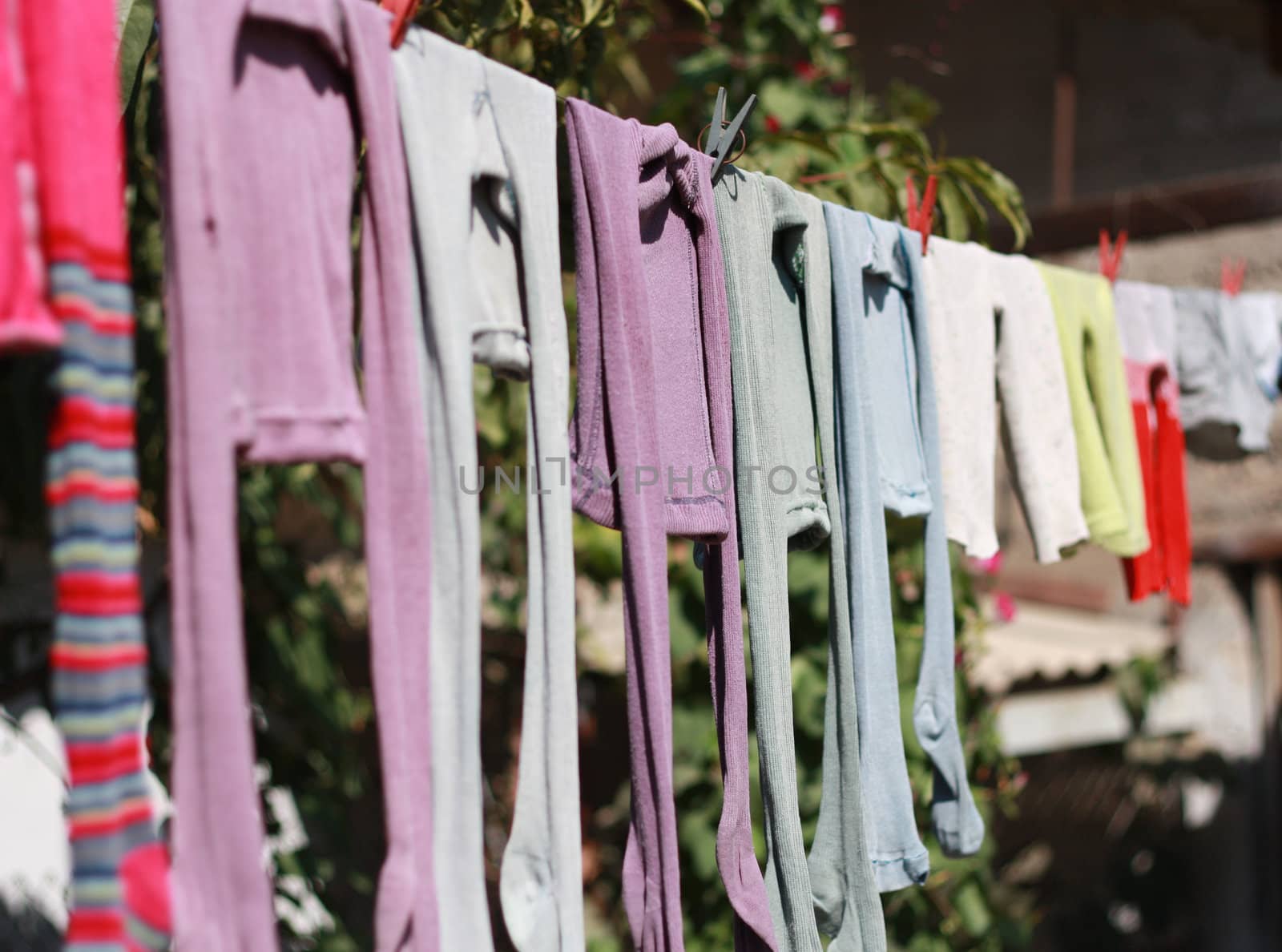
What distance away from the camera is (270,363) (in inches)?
34.5

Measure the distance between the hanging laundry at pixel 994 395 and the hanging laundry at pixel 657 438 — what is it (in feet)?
1.47

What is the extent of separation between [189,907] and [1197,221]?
2.41m

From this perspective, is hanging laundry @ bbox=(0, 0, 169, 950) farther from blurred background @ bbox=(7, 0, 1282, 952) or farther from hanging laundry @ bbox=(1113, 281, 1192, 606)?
hanging laundry @ bbox=(1113, 281, 1192, 606)

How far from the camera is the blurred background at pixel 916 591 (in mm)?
1978

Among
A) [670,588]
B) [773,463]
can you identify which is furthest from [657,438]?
[670,588]

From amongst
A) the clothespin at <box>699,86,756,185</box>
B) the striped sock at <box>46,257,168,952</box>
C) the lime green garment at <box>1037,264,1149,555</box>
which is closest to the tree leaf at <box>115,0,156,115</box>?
the striped sock at <box>46,257,168,952</box>

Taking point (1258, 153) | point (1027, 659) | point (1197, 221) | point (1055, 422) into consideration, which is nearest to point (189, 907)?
point (1055, 422)

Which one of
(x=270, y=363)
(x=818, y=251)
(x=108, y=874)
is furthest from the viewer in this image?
(x=818, y=251)

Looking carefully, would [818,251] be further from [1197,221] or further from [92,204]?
[1197,221]

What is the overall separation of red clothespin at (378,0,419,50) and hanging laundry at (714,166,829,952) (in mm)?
418

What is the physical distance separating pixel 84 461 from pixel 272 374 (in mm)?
153

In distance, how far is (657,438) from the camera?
1141mm

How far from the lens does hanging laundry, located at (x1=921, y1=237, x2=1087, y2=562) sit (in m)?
1.59

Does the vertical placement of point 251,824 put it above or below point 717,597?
below
